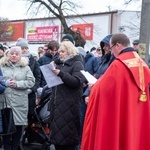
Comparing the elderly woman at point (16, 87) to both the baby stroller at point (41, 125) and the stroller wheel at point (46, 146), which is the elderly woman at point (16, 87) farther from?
the stroller wheel at point (46, 146)

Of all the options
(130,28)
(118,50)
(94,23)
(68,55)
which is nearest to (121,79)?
(118,50)

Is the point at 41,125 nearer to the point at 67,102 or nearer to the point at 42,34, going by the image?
the point at 67,102

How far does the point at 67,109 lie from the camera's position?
224 inches

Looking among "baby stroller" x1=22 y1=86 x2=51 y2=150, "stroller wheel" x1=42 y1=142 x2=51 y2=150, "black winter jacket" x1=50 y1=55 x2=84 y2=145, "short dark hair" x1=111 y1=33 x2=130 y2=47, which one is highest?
"short dark hair" x1=111 y1=33 x2=130 y2=47

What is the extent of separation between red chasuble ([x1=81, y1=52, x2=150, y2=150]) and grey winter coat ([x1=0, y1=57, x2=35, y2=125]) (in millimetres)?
2307

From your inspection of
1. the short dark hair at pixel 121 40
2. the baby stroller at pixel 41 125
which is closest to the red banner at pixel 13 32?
the baby stroller at pixel 41 125

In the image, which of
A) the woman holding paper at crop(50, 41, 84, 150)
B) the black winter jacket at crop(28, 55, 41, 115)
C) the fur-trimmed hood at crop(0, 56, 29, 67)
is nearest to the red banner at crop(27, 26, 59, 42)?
the black winter jacket at crop(28, 55, 41, 115)

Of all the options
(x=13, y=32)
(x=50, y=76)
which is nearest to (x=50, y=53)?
(x=50, y=76)

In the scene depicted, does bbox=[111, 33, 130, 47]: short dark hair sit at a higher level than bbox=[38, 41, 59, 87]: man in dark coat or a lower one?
higher

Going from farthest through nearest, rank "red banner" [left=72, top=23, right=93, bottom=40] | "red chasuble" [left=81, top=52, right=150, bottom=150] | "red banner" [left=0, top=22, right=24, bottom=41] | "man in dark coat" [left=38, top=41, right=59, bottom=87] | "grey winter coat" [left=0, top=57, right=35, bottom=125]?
"red banner" [left=0, top=22, right=24, bottom=41], "red banner" [left=72, top=23, right=93, bottom=40], "man in dark coat" [left=38, top=41, right=59, bottom=87], "grey winter coat" [left=0, top=57, right=35, bottom=125], "red chasuble" [left=81, top=52, right=150, bottom=150]

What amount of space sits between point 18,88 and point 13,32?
133 feet

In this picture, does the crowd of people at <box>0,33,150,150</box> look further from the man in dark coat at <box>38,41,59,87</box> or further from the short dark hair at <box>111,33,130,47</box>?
the man in dark coat at <box>38,41,59,87</box>

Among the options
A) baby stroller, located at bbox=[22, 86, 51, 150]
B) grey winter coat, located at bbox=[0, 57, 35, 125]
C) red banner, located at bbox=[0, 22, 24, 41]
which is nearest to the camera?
grey winter coat, located at bbox=[0, 57, 35, 125]

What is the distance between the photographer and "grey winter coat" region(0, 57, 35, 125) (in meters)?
6.67
